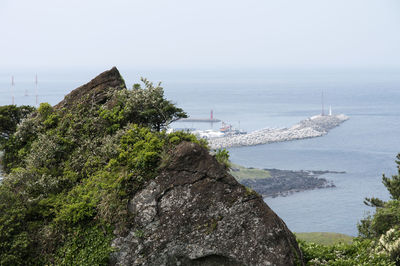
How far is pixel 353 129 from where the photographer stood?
162000 millimetres

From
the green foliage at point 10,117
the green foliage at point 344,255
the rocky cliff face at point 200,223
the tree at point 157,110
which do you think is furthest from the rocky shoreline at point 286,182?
the rocky cliff face at point 200,223

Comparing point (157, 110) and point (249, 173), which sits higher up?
point (157, 110)

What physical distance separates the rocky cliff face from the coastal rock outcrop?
6.42m

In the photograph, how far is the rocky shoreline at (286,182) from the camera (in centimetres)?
9675

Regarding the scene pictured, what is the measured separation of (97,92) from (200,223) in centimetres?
864

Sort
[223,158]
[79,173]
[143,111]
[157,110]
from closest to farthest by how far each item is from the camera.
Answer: [223,158], [79,173], [143,111], [157,110]

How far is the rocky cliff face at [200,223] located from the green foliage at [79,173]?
541mm

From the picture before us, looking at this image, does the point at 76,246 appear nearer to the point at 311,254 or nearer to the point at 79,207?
the point at 79,207

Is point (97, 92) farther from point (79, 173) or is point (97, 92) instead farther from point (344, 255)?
point (344, 255)

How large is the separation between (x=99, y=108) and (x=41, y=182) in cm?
400

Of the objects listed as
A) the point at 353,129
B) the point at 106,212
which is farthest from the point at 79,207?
the point at 353,129

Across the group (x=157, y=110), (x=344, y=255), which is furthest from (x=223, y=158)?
(x=344, y=255)

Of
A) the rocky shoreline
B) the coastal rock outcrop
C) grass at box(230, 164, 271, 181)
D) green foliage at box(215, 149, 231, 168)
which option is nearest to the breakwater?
grass at box(230, 164, 271, 181)

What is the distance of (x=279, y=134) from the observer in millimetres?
151000
